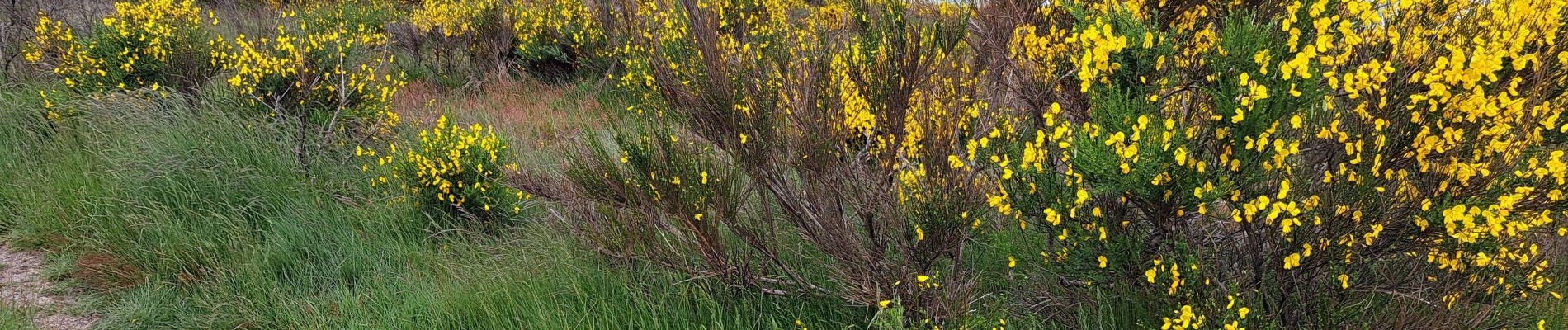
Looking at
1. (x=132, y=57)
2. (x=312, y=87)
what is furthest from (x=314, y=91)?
(x=132, y=57)

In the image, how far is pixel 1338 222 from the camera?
204cm

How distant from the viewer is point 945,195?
2.32 meters

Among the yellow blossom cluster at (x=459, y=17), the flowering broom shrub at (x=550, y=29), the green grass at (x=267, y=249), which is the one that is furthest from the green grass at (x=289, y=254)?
the yellow blossom cluster at (x=459, y=17)

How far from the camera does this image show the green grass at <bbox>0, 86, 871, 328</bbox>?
2844 millimetres

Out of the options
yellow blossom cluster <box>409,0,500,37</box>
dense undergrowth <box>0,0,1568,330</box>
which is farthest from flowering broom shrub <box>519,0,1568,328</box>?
yellow blossom cluster <box>409,0,500,37</box>

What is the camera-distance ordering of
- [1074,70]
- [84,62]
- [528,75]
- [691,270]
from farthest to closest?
[528,75], [84,62], [691,270], [1074,70]

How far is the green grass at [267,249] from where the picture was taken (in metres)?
2.84

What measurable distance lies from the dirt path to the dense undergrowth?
0.30 ft

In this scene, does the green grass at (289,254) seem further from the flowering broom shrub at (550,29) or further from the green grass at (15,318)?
the flowering broom shrub at (550,29)

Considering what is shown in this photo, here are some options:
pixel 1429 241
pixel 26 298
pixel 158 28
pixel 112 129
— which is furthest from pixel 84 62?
pixel 1429 241

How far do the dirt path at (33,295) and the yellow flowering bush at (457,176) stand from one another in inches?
48.3

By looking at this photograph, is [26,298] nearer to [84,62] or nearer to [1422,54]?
[84,62]

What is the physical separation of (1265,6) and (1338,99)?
29cm

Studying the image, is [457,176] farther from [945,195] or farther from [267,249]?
[945,195]
